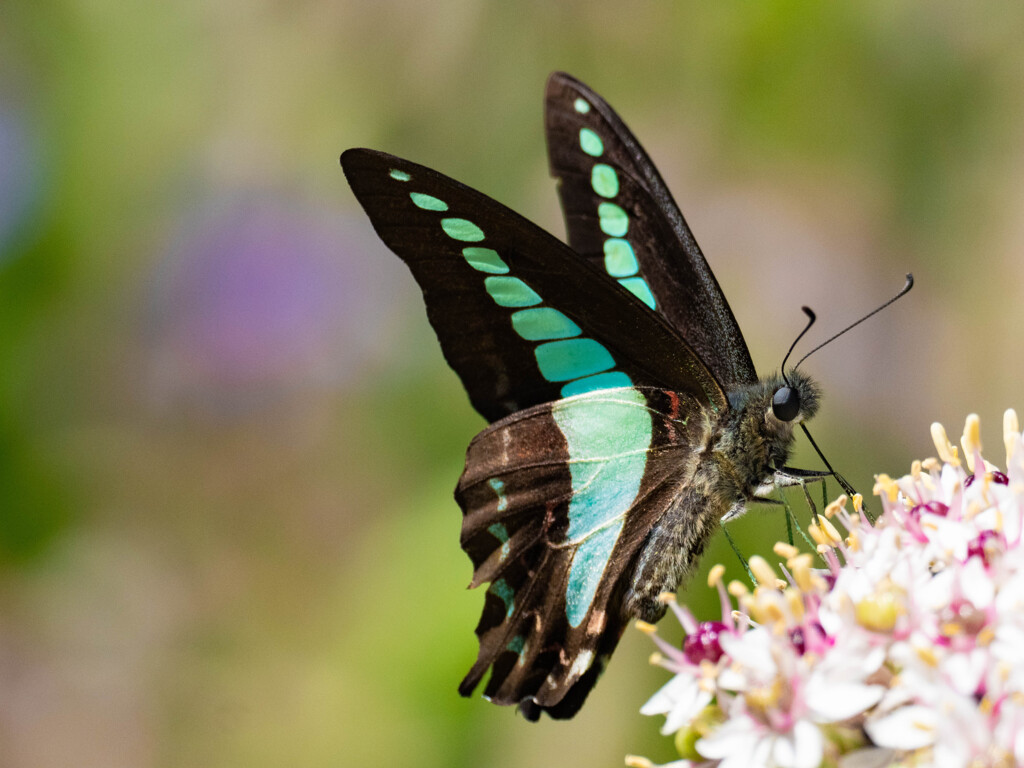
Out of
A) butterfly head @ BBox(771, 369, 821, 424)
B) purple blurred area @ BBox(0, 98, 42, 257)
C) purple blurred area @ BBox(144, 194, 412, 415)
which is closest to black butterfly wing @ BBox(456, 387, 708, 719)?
butterfly head @ BBox(771, 369, 821, 424)

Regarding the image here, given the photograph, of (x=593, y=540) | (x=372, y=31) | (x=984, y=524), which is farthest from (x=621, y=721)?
(x=372, y=31)

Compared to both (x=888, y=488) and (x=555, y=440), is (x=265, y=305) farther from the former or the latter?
(x=888, y=488)

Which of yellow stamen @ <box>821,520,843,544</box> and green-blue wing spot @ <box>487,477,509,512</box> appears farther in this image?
green-blue wing spot @ <box>487,477,509,512</box>

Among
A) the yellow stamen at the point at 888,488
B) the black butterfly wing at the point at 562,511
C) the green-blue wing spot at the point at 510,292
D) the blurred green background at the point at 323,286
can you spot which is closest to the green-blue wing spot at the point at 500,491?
the black butterfly wing at the point at 562,511

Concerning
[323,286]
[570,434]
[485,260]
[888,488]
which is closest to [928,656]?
[888,488]

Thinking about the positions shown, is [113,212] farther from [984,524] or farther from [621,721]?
[984,524]

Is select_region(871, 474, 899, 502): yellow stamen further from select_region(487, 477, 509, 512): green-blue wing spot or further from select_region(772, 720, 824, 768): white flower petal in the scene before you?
select_region(487, 477, 509, 512): green-blue wing spot

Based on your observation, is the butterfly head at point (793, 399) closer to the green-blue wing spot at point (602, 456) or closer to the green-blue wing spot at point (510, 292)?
the green-blue wing spot at point (602, 456)
